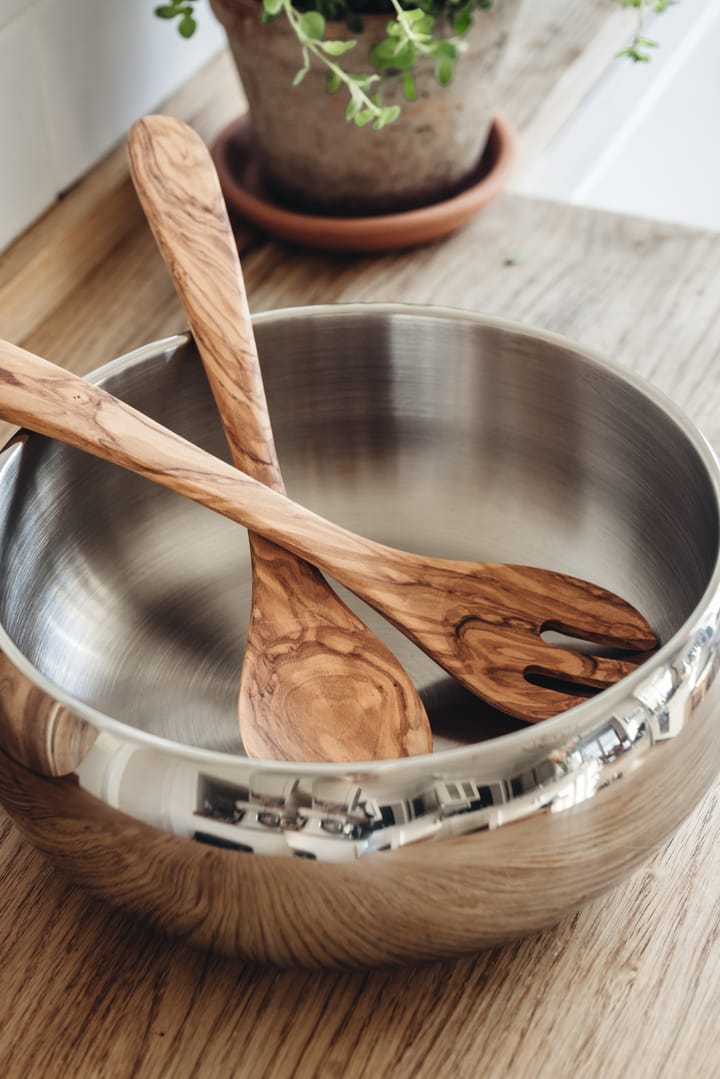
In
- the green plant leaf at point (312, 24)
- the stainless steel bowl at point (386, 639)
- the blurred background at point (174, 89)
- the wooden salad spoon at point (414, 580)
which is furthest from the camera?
the blurred background at point (174, 89)

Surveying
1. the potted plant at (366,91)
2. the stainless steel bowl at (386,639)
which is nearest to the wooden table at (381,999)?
the stainless steel bowl at (386,639)

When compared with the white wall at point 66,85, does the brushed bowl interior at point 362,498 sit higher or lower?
lower

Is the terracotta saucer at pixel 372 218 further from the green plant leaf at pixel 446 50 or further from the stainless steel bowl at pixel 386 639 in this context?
the stainless steel bowl at pixel 386 639

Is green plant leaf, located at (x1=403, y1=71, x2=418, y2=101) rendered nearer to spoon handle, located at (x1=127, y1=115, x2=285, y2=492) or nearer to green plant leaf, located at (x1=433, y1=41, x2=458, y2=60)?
green plant leaf, located at (x1=433, y1=41, x2=458, y2=60)

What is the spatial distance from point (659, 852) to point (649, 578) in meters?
0.12

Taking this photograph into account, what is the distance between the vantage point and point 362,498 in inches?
23.7

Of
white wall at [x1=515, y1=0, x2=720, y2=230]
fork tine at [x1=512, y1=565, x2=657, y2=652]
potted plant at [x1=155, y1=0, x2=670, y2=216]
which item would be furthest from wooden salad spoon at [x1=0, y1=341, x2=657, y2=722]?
white wall at [x1=515, y1=0, x2=720, y2=230]

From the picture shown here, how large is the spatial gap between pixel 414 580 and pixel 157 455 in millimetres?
114

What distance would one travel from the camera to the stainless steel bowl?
351 mm

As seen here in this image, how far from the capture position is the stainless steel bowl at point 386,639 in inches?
13.8

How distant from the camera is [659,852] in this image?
0.47 meters

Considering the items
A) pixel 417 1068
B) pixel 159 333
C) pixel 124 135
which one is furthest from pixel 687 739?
pixel 124 135

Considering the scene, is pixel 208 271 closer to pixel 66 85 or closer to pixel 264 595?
pixel 264 595

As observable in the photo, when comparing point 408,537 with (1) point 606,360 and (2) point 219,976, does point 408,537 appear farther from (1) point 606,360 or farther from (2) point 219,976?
(2) point 219,976
